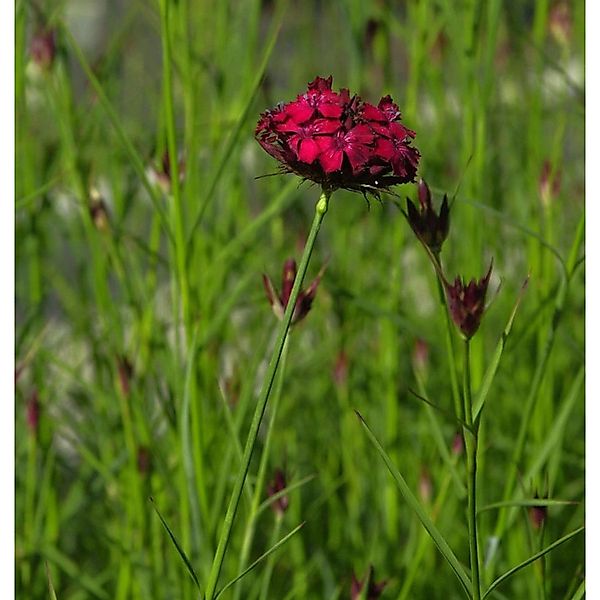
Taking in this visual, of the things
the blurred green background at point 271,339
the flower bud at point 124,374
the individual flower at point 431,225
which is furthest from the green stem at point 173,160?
the individual flower at point 431,225

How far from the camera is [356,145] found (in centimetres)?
41

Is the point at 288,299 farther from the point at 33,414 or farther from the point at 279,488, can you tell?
the point at 33,414

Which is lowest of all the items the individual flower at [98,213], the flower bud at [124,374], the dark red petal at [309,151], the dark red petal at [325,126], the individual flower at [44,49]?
the flower bud at [124,374]

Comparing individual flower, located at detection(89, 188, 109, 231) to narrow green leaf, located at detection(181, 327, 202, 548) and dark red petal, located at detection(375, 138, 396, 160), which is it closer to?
narrow green leaf, located at detection(181, 327, 202, 548)

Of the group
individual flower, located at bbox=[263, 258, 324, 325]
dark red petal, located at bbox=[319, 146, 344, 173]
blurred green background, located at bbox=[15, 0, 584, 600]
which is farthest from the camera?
blurred green background, located at bbox=[15, 0, 584, 600]

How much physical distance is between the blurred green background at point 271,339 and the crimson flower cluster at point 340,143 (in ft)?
0.69

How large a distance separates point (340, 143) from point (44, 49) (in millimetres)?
498

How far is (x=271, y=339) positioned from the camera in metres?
1.04

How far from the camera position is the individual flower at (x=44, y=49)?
830 mm

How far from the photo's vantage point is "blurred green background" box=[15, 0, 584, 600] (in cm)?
77

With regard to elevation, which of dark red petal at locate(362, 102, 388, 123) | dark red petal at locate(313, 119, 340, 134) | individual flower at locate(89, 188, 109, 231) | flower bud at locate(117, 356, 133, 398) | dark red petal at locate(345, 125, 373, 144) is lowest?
flower bud at locate(117, 356, 133, 398)

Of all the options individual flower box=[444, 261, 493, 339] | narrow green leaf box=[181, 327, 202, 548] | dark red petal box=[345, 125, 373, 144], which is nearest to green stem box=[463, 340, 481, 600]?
individual flower box=[444, 261, 493, 339]

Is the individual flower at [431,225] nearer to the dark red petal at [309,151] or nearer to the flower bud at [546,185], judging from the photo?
the dark red petal at [309,151]
